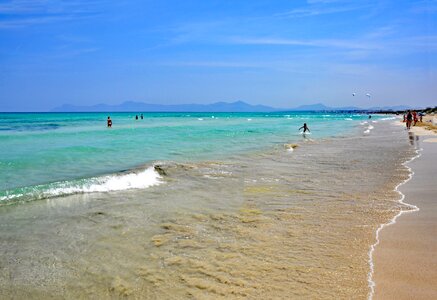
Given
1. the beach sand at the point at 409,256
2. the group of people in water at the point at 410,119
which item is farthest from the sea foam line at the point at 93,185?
the group of people in water at the point at 410,119

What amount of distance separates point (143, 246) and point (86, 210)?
284cm

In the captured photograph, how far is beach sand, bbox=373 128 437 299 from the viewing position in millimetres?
4180

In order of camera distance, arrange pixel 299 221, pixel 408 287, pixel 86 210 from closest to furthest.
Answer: pixel 408 287 → pixel 299 221 → pixel 86 210

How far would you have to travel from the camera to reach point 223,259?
5.38 meters

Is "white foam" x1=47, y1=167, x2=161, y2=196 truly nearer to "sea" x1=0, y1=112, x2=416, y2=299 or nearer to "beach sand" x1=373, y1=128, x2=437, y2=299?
"sea" x1=0, y1=112, x2=416, y2=299

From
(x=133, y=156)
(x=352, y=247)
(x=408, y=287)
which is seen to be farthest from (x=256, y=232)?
(x=133, y=156)

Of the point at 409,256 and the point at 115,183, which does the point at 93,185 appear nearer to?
the point at 115,183

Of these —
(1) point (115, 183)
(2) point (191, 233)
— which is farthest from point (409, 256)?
(1) point (115, 183)

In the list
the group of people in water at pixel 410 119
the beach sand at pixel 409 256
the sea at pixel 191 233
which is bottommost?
the sea at pixel 191 233

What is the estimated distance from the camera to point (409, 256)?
5.16m

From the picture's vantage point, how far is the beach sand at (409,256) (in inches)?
165

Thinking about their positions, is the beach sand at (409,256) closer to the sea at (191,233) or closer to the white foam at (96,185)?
the sea at (191,233)

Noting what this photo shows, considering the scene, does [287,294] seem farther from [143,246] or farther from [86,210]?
[86,210]

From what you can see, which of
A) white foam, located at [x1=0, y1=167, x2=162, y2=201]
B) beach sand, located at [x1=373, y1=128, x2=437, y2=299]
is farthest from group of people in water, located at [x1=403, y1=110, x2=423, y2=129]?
white foam, located at [x1=0, y1=167, x2=162, y2=201]
